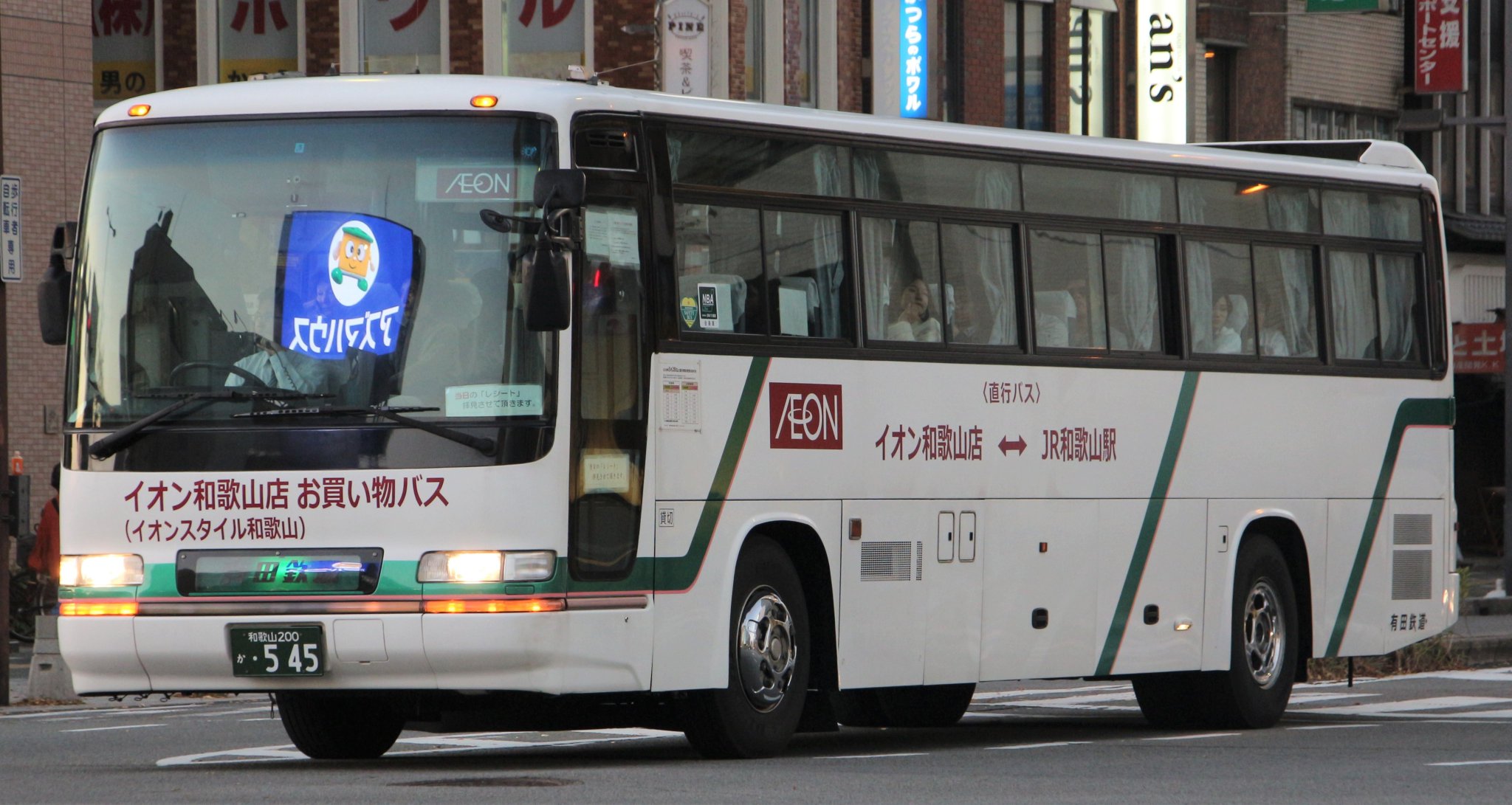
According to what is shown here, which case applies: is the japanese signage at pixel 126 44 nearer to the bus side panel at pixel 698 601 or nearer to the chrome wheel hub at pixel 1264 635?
the chrome wheel hub at pixel 1264 635

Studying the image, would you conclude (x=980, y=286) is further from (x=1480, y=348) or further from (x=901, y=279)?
(x=1480, y=348)

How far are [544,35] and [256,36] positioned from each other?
12.1 feet

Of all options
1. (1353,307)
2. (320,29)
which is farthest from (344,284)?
(320,29)

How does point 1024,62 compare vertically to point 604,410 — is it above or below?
above

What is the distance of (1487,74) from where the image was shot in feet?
149

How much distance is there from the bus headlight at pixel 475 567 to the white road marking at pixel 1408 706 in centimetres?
752

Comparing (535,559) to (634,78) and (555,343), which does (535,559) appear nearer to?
(555,343)

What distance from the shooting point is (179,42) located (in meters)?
32.8

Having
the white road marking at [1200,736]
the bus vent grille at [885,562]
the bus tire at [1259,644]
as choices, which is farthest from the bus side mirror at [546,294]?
the bus tire at [1259,644]

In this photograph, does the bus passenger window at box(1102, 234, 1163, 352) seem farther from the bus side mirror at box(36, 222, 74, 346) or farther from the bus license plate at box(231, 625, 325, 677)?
the bus side mirror at box(36, 222, 74, 346)

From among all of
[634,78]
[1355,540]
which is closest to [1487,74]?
[634,78]

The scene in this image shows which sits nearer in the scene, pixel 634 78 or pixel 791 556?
pixel 791 556

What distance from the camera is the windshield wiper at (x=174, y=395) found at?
38.8 ft

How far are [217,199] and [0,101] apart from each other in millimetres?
9467
